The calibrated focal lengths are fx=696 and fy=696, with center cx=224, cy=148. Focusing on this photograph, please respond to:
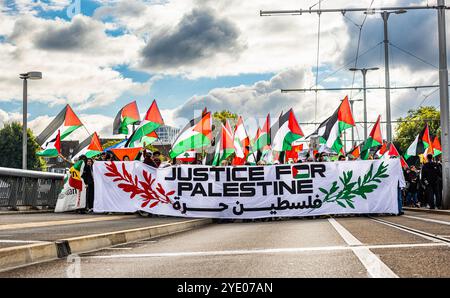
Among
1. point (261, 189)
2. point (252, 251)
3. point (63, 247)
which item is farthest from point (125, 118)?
point (252, 251)

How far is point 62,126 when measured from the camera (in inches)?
965

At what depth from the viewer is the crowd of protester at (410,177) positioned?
2194cm

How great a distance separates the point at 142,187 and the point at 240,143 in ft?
26.3

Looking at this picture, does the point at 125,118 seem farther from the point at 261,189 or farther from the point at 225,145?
the point at 261,189

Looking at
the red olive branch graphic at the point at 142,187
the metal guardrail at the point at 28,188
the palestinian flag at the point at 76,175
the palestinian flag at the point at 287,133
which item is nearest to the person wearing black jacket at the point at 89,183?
the palestinian flag at the point at 76,175

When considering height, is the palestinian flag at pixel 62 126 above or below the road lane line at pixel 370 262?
above

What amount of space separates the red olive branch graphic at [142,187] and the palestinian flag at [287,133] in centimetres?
709

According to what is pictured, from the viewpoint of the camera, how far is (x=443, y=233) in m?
11.8

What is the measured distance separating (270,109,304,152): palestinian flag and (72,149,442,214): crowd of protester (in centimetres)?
87

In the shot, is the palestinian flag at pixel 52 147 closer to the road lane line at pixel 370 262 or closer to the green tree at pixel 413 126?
the road lane line at pixel 370 262
